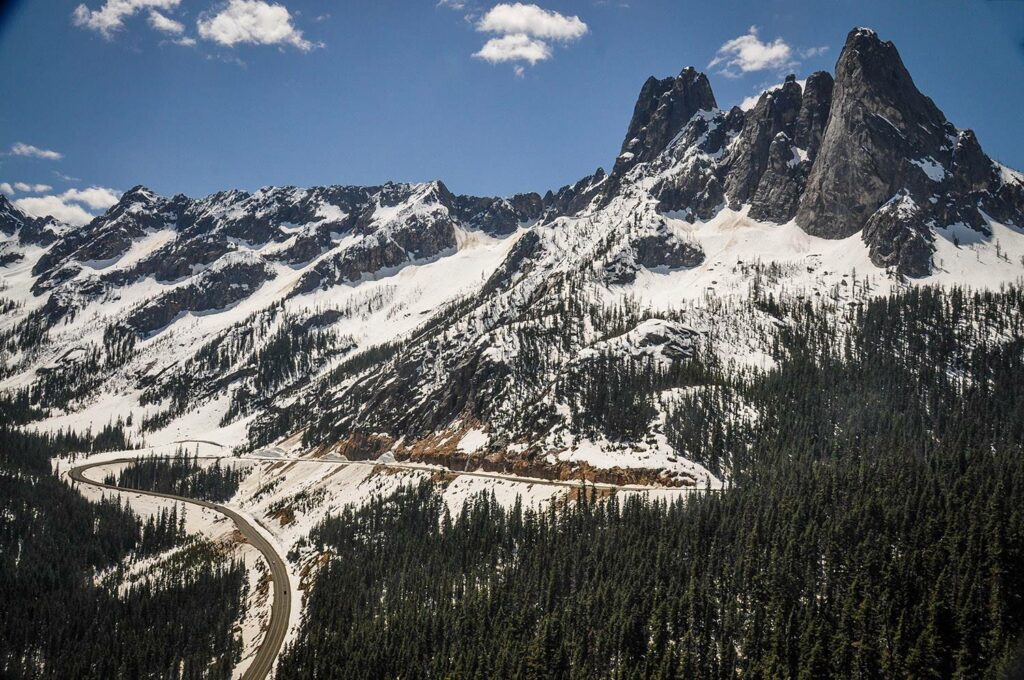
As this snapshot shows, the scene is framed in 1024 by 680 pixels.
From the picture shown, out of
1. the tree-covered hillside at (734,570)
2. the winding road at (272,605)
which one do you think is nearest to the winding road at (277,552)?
the winding road at (272,605)

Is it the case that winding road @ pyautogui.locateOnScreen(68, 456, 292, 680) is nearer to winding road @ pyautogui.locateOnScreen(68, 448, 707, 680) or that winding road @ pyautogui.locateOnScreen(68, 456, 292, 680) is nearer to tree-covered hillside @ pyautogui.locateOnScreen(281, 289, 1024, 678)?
winding road @ pyautogui.locateOnScreen(68, 448, 707, 680)

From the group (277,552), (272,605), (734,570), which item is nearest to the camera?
(734,570)

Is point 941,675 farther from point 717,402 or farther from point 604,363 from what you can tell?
point 604,363

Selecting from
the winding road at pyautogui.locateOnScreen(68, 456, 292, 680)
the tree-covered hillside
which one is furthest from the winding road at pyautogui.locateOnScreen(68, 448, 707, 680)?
the tree-covered hillside

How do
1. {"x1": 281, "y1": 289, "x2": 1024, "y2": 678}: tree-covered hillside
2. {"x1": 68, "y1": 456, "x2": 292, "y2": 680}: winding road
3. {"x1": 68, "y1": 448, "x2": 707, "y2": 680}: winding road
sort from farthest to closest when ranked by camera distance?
{"x1": 68, "y1": 448, "x2": 707, "y2": 680}: winding road < {"x1": 68, "y1": 456, "x2": 292, "y2": 680}: winding road < {"x1": 281, "y1": 289, "x2": 1024, "y2": 678}: tree-covered hillside

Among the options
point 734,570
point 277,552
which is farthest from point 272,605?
point 734,570

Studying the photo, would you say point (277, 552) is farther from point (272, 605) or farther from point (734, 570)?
point (734, 570)

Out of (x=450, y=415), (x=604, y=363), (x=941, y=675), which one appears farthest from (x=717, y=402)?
(x=941, y=675)

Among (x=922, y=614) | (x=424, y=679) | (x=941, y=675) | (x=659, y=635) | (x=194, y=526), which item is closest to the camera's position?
(x=941, y=675)

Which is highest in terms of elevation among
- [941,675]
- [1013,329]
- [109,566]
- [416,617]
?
[1013,329]

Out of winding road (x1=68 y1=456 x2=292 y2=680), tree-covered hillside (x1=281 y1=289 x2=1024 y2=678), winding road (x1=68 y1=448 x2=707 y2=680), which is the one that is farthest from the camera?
winding road (x1=68 y1=448 x2=707 y2=680)

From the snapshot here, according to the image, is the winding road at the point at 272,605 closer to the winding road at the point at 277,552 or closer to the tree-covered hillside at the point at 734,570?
the winding road at the point at 277,552
